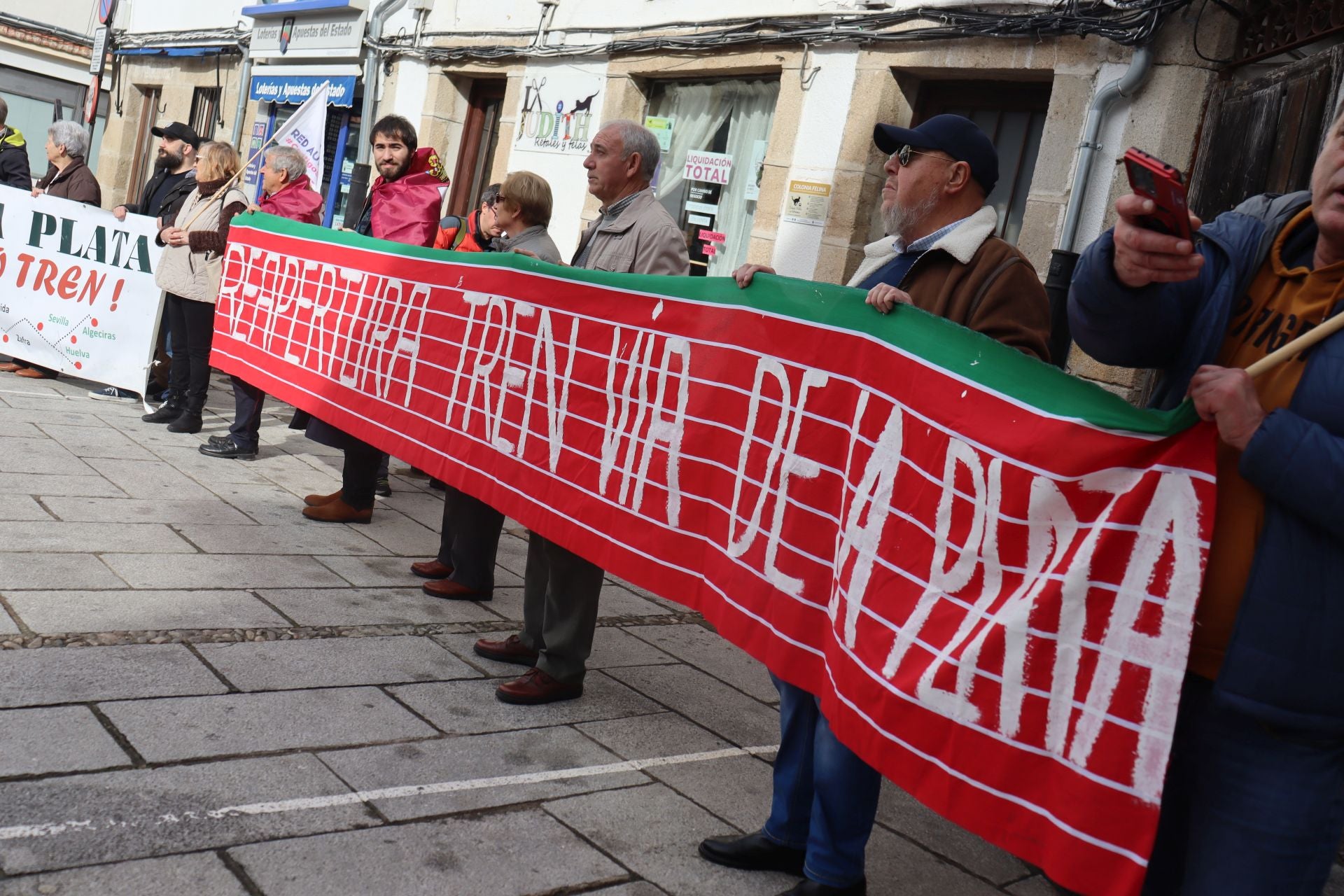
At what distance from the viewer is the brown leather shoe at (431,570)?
5.11m

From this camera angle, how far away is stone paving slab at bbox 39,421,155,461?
6.42 metres

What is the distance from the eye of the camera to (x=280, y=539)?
5.27 meters

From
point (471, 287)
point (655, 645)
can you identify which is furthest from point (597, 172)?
point (655, 645)

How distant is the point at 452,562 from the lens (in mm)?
5020

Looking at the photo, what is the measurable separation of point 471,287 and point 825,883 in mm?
2721

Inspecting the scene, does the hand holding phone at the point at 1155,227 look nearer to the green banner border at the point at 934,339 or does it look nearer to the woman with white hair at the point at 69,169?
the green banner border at the point at 934,339

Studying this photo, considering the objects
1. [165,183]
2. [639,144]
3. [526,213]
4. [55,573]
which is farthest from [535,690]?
[165,183]

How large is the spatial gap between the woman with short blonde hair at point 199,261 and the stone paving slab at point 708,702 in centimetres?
431

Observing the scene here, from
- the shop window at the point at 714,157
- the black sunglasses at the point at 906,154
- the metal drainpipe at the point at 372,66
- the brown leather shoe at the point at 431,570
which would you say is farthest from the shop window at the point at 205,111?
the black sunglasses at the point at 906,154

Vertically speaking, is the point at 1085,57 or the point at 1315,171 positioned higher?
the point at 1085,57

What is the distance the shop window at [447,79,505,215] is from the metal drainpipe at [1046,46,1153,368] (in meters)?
7.33

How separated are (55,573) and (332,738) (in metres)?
1.63

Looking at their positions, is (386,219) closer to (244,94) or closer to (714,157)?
(714,157)

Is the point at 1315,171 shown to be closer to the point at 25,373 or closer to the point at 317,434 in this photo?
the point at 317,434
